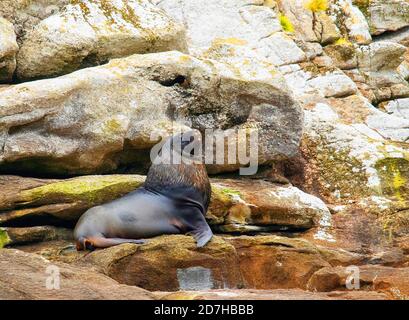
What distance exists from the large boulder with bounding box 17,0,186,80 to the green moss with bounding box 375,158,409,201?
388 centimetres

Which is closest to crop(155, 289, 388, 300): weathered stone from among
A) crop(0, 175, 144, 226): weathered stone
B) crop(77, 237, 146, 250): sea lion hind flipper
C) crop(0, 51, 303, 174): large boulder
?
crop(77, 237, 146, 250): sea lion hind flipper

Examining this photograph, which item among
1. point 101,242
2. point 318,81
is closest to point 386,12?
point 318,81

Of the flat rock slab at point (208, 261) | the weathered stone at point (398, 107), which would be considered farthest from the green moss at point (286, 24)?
the flat rock slab at point (208, 261)

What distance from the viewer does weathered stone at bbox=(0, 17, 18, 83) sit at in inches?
449

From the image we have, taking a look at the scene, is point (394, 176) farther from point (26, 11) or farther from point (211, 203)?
point (26, 11)

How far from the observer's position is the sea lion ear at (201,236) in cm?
878

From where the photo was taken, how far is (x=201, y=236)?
9.07 m

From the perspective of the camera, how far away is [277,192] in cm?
1155

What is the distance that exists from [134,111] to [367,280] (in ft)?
15.7

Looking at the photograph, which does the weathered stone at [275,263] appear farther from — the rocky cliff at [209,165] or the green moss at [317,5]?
the green moss at [317,5]

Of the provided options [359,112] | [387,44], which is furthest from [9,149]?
[387,44]

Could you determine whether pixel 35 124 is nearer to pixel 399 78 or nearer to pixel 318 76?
pixel 318 76

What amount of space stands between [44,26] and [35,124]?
6.77 feet
